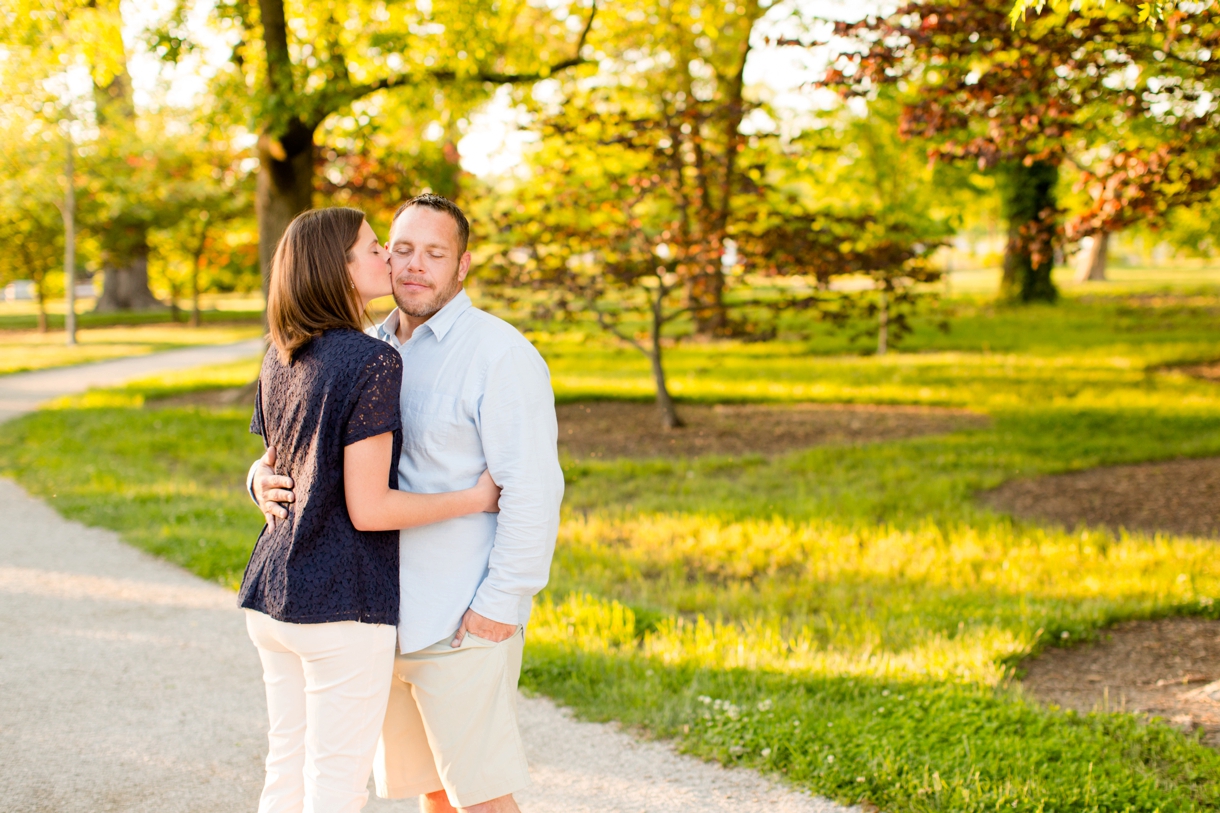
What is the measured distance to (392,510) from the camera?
7.57ft

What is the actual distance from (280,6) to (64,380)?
8963 millimetres

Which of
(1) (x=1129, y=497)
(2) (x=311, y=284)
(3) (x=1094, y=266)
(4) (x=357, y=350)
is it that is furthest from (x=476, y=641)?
(3) (x=1094, y=266)

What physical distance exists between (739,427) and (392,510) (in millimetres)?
8956

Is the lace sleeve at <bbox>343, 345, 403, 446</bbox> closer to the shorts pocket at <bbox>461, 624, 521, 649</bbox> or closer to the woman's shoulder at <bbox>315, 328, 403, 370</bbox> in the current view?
the woman's shoulder at <bbox>315, 328, 403, 370</bbox>

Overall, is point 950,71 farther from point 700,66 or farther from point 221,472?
point 700,66

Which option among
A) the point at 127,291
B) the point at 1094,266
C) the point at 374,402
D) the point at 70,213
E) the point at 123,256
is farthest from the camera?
the point at 1094,266

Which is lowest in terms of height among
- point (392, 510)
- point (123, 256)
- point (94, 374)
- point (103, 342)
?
point (94, 374)

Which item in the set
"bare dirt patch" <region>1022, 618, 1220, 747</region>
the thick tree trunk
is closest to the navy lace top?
"bare dirt patch" <region>1022, 618, 1220, 747</region>

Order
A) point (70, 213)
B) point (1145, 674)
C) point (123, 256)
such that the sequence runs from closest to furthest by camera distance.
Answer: point (1145, 674) → point (70, 213) → point (123, 256)

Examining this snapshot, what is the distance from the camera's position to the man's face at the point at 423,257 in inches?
97.3

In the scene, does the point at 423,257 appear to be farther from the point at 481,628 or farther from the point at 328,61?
the point at 328,61

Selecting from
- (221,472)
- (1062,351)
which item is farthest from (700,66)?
(221,472)

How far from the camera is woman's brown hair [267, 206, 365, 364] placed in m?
2.32

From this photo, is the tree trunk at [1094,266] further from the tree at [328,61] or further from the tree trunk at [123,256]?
the tree trunk at [123,256]
